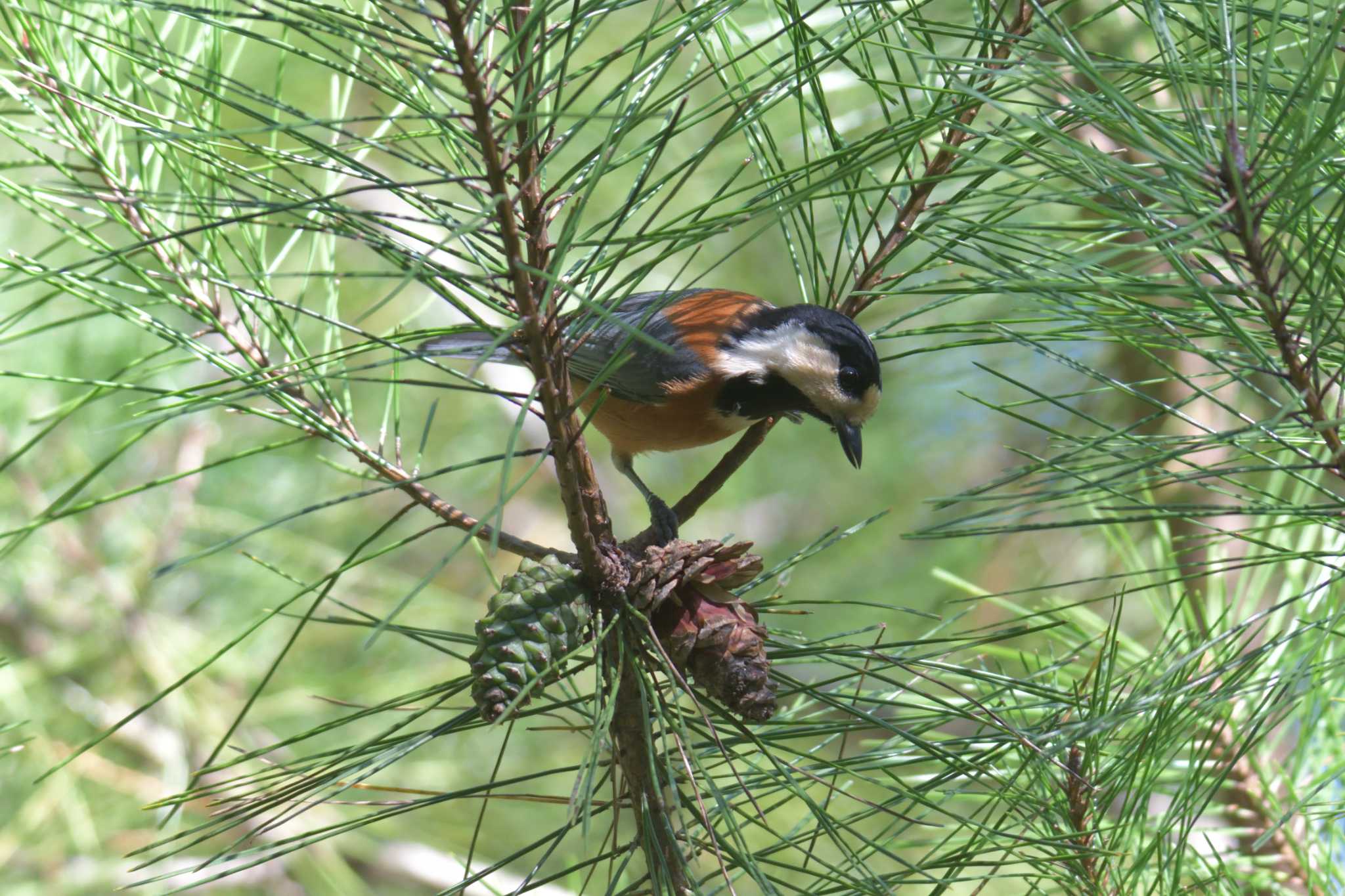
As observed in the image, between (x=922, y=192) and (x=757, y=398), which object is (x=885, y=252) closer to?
(x=922, y=192)

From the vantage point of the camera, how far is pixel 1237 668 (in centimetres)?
116

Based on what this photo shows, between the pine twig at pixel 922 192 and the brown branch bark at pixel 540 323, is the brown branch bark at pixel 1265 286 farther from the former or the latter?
the brown branch bark at pixel 540 323

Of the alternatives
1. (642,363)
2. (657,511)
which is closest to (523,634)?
(657,511)

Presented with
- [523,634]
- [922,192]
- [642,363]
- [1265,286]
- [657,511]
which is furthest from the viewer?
[642,363]

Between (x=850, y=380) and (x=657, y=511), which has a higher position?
(x=850, y=380)

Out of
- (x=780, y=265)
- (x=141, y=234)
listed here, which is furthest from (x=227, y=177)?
(x=780, y=265)

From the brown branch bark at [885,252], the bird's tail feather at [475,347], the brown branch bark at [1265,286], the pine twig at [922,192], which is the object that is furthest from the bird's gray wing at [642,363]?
the brown branch bark at [1265,286]

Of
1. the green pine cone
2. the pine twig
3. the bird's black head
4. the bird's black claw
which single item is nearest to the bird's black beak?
the bird's black head

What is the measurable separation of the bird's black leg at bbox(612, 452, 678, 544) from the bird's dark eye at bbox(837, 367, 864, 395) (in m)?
0.37

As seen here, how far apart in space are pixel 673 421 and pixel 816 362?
376 mm

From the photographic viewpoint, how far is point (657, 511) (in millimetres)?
1988

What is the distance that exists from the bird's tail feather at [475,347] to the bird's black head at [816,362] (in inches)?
17.8

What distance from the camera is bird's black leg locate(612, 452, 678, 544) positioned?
5.12 feet

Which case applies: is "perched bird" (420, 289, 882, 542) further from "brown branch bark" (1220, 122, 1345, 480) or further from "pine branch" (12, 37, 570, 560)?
"brown branch bark" (1220, 122, 1345, 480)
